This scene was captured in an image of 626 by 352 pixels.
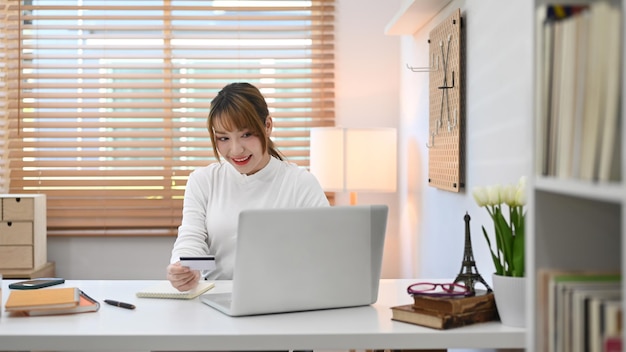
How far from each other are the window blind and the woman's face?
1677 millimetres

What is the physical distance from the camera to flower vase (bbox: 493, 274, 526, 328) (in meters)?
1.56

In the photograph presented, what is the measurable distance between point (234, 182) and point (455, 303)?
103 centimetres

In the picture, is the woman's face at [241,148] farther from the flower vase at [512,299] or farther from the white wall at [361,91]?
the white wall at [361,91]

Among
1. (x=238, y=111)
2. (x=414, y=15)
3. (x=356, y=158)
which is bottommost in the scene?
(x=356, y=158)

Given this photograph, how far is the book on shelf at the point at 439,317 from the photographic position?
5.10 feet

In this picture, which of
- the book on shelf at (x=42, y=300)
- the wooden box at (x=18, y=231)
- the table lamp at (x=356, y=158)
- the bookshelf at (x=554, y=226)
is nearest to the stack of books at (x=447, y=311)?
the bookshelf at (x=554, y=226)

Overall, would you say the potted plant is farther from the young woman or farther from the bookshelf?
the young woman

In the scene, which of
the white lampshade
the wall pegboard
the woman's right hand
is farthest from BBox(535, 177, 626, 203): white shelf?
the white lampshade

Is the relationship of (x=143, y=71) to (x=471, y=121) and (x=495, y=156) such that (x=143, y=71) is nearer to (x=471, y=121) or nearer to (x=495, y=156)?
(x=471, y=121)

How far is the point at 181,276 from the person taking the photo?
6.17 ft

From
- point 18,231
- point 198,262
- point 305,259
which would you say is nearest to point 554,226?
point 305,259

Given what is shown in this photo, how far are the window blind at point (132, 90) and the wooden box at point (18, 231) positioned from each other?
0.33 metres

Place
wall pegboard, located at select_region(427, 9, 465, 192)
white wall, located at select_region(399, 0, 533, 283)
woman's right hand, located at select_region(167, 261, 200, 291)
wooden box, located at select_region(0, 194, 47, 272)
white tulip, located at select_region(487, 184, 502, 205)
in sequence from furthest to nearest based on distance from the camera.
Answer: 1. wooden box, located at select_region(0, 194, 47, 272)
2. wall pegboard, located at select_region(427, 9, 465, 192)
3. white wall, located at select_region(399, 0, 533, 283)
4. woman's right hand, located at select_region(167, 261, 200, 291)
5. white tulip, located at select_region(487, 184, 502, 205)

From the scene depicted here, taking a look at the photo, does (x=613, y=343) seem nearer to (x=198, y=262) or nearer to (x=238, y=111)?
(x=198, y=262)
